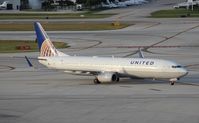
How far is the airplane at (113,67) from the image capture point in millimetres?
52844

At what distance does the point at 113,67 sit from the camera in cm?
5519

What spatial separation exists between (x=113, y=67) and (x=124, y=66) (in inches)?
43.7

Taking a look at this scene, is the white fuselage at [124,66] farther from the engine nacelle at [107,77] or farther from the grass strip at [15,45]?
the grass strip at [15,45]

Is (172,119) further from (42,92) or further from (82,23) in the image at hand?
(82,23)

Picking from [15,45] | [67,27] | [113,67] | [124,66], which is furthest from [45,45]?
[67,27]

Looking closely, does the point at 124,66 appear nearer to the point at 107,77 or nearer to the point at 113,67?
the point at 113,67

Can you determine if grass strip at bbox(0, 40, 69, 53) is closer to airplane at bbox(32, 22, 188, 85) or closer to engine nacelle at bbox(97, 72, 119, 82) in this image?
airplane at bbox(32, 22, 188, 85)

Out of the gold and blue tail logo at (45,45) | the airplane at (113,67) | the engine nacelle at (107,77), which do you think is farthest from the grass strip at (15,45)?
the engine nacelle at (107,77)

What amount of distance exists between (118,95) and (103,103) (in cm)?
421

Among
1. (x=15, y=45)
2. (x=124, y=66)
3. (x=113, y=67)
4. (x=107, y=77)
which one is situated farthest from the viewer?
(x=15, y=45)

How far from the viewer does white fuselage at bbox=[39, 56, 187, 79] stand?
5275 centimetres

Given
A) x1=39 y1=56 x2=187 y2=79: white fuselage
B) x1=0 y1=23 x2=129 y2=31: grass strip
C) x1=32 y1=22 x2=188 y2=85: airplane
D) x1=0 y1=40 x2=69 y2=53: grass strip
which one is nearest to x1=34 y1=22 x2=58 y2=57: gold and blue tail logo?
x1=32 y1=22 x2=188 y2=85: airplane

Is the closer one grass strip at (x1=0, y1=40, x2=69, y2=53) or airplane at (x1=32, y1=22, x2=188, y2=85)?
airplane at (x1=32, y1=22, x2=188, y2=85)

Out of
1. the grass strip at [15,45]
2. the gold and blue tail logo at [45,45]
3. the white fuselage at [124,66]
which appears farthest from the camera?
the grass strip at [15,45]
